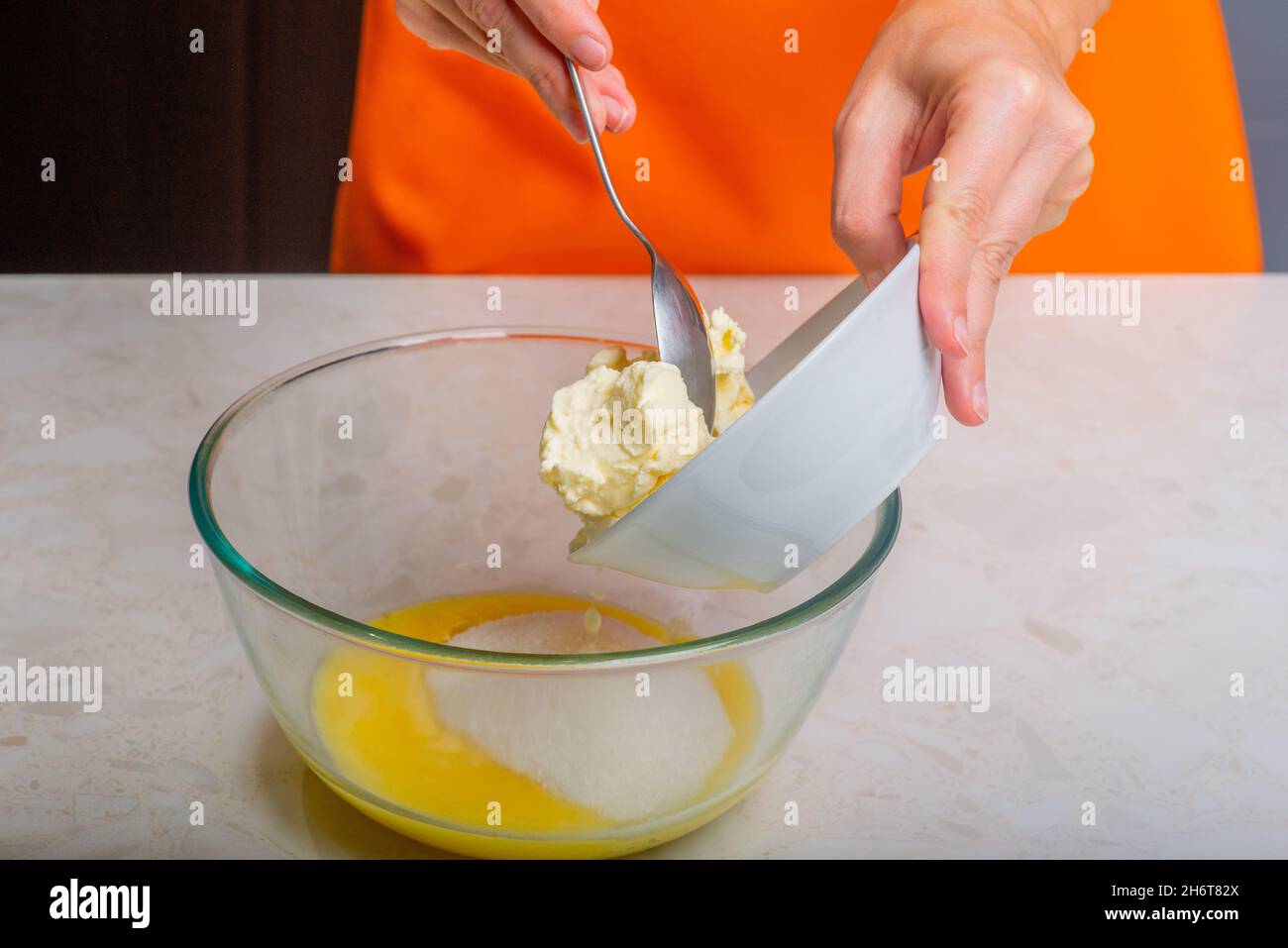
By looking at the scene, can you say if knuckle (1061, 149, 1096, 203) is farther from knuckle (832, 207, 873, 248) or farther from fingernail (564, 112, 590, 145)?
fingernail (564, 112, 590, 145)

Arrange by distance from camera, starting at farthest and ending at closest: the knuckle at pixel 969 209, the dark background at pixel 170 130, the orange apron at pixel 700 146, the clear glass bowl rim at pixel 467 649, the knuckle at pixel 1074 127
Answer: the dark background at pixel 170 130, the orange apron at pixel 700 146, the knuckle at pixel 1074 127, the knuckle at pixel 969 209, the clear glass bowl rim at pixel 467 649

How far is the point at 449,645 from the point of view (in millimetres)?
613

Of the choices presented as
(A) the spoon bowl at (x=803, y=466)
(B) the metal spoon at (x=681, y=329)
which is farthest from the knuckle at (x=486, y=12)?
(A) the spoon bowl at (x=803, y=466)

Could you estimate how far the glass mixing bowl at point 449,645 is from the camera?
0.52m

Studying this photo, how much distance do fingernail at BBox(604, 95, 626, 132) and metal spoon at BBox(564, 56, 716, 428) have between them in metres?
0.15

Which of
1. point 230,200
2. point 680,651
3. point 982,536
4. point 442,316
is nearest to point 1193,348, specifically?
point 982,536

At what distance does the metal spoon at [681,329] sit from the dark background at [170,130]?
147cm

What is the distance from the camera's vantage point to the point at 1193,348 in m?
1.10

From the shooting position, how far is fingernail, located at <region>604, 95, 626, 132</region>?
2.77 ft

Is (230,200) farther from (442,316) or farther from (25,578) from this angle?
(25,578)

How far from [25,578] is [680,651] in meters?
0.47

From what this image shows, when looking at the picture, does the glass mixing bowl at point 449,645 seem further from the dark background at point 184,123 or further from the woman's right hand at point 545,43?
the dark background at point 184,123

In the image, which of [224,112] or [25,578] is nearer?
[25,578]

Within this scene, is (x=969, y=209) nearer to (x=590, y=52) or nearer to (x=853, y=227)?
(x=853, y=227)
